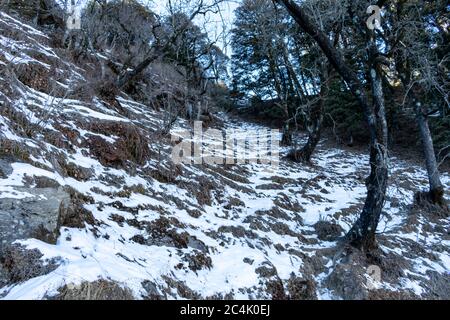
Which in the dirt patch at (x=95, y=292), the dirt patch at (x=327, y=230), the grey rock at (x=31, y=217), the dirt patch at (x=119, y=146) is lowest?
the dirt patch at (x=327, y=230)

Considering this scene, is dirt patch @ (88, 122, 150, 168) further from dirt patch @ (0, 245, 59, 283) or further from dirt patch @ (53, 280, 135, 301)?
dirt patch @ (53, 280, 135, 301)

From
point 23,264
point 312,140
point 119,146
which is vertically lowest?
point 23,264

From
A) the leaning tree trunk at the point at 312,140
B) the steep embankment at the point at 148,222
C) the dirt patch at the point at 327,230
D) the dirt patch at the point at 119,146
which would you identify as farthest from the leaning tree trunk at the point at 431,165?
the dirt patch at the point at 119,146

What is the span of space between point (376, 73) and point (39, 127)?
6199mm

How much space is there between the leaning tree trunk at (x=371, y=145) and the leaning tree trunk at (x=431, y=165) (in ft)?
13.6

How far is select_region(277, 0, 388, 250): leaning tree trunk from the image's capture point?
6.40 m

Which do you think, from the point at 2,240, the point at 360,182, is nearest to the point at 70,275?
the point at 2,240

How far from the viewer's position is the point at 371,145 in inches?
259

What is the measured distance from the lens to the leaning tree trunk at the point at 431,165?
9.67 metres

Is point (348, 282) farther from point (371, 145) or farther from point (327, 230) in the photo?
point (371, 145)

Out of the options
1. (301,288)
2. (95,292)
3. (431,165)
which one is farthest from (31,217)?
(431,165)

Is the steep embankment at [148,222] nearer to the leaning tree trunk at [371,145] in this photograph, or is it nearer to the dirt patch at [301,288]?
the dirt patch at [301,288]

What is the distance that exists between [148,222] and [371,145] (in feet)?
13.8

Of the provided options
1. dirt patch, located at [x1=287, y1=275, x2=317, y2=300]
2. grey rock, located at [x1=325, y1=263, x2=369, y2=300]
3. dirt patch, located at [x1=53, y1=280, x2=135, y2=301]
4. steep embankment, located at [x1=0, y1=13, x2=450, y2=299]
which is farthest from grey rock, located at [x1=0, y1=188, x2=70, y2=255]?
grey rock, located at [x1=325, y1=263, x2=369, y2=300]
